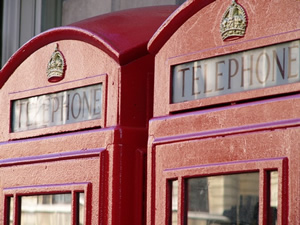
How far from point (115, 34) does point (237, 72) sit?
79cm

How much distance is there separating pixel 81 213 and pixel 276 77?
1.04 m

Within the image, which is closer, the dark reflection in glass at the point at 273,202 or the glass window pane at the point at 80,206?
the dark reflection in glass at the point at 273,202

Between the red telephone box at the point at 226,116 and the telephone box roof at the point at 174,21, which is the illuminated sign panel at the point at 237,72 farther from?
the telephone box roof at the point at 174,21

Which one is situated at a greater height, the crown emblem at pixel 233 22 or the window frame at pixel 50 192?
the crown emblem at pixel 233 22

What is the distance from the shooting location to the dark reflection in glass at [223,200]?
243 centimetres

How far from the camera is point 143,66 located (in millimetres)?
3123

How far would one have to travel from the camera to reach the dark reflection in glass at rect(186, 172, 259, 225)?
7.96 feet

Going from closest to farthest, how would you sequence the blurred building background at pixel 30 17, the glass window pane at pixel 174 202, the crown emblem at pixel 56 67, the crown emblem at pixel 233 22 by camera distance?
1. the crown emblem at pixel 233 22
2. the glass window pane at pixel 174 202
3. the crown emblem at pixel 56 67
4. the blurred building background at pixel 30 17

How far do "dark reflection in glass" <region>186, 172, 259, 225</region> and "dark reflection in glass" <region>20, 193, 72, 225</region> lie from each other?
69cm

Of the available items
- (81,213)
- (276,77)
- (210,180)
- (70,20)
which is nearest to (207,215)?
(210,180)

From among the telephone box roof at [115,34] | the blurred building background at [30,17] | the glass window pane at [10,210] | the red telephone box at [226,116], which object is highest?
the blurred building background at [30,17]

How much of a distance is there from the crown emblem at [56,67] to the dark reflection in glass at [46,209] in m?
0.46

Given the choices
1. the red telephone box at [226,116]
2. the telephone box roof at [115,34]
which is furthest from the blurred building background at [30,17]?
the red telephone box at [226,116]

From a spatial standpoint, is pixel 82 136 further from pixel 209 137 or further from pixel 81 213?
pixel 209 137
